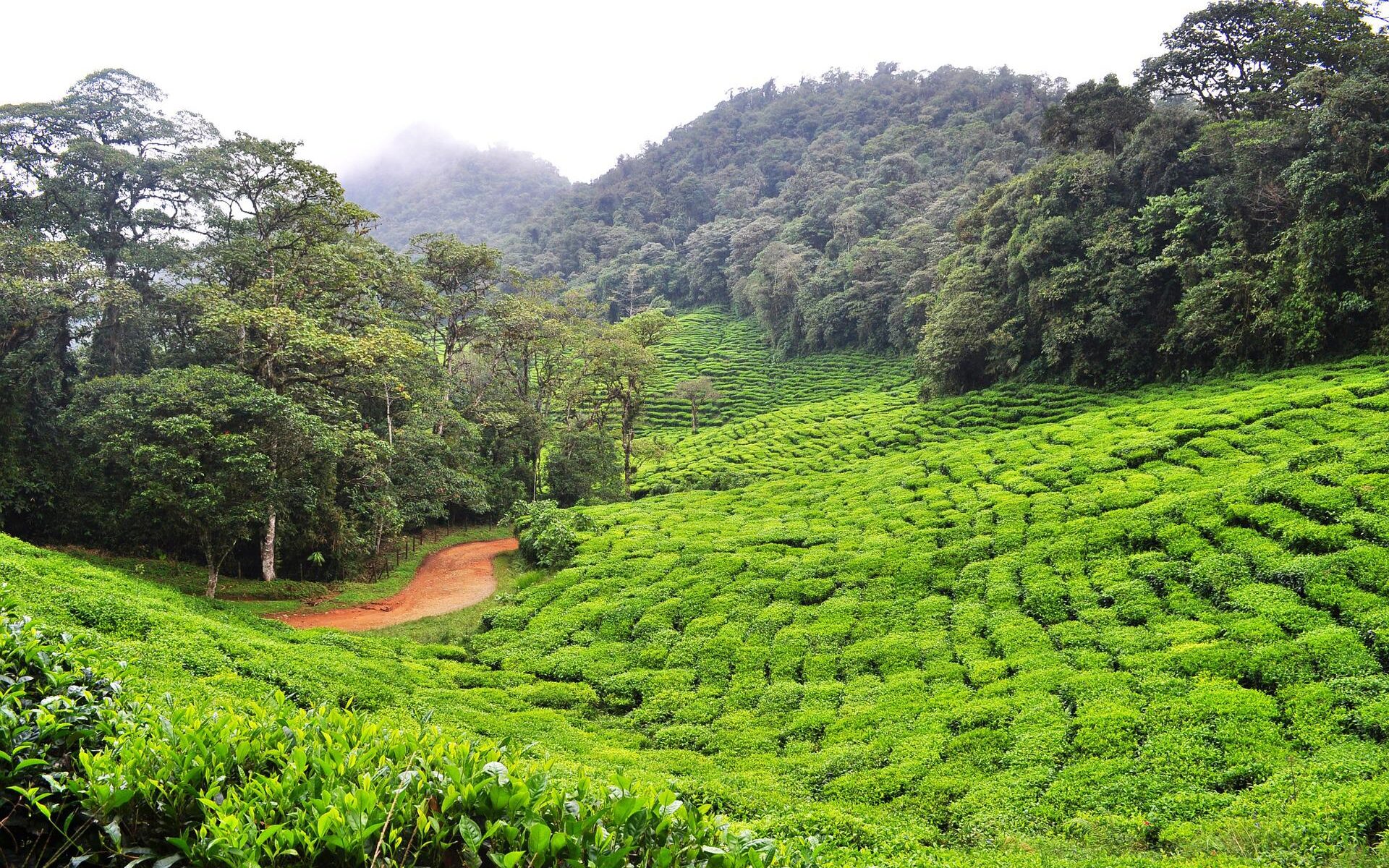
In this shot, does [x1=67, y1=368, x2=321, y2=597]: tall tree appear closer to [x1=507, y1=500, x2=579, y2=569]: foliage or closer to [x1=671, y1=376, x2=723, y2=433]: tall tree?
[x1=507, y1=500, x2=579, y2=569]: foliage

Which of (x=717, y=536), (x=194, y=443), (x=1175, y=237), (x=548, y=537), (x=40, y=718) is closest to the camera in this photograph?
(x=40, y=718)

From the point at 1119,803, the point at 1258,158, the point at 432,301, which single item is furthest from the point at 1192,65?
the point at 432,301

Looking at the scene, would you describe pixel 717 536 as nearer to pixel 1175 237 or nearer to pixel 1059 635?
pixel 1059 635

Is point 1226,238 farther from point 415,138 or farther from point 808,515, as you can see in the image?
point 415,138

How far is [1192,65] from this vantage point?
84.8ft

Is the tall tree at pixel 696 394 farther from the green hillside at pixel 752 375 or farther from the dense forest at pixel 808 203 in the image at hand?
the dense forest at pixel 808 203

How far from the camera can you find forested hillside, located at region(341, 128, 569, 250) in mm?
125625

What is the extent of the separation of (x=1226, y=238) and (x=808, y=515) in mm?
16378

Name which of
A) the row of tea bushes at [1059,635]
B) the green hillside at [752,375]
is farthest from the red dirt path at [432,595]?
the green hillside at [752,375]

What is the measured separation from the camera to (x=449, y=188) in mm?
143750

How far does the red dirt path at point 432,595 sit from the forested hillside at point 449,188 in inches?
3596

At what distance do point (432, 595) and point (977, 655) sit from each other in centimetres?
1491

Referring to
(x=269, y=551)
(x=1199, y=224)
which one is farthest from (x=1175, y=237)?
(x=269, y=551)

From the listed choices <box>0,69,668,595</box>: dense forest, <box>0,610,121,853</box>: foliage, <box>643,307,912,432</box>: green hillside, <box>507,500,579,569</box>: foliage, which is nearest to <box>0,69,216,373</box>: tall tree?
<box>0,69,668,595</box>: dense forest
